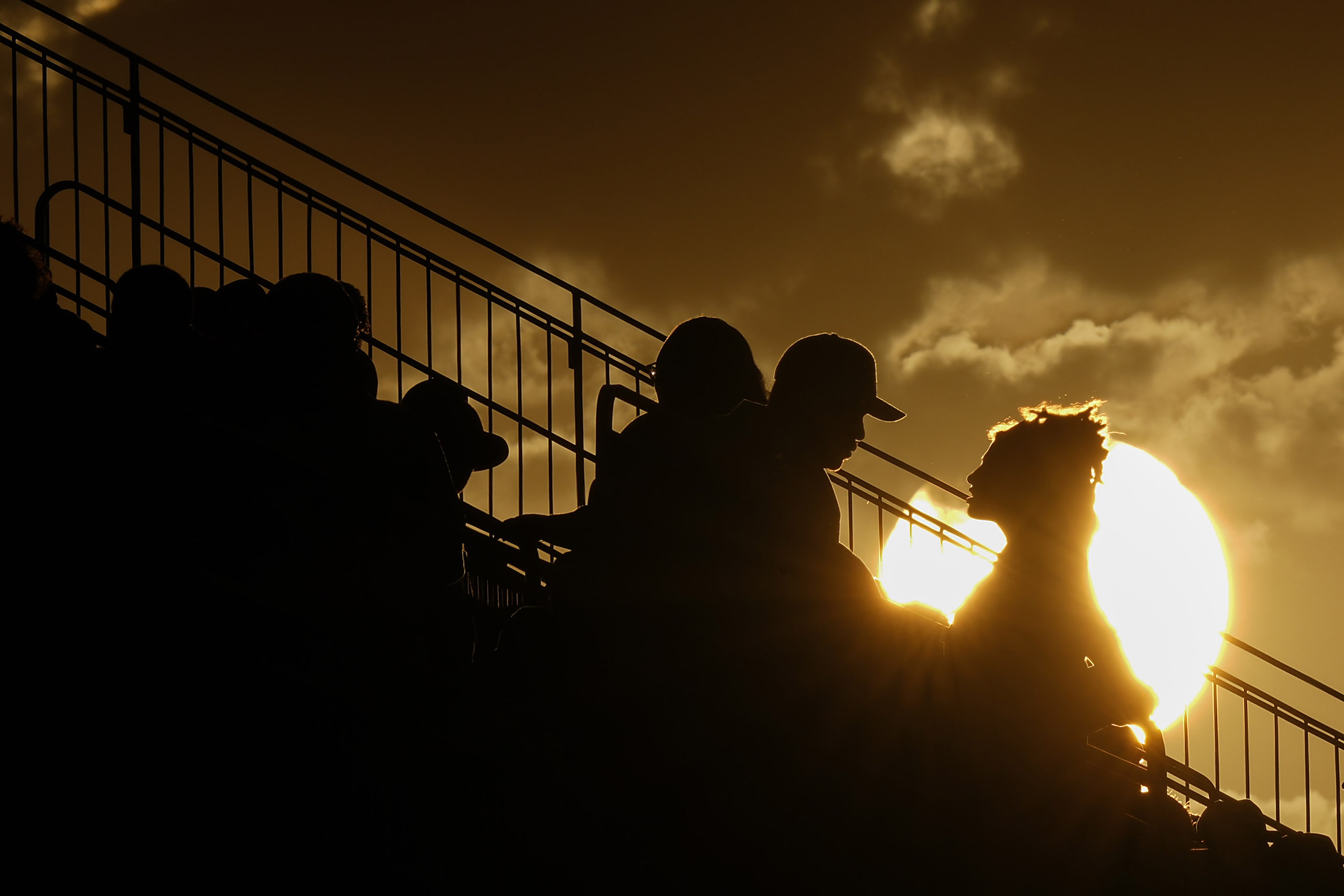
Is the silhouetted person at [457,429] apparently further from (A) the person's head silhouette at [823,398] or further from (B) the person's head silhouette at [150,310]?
(A) the person's head silhouette at [823,398]

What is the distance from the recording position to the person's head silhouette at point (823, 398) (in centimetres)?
357

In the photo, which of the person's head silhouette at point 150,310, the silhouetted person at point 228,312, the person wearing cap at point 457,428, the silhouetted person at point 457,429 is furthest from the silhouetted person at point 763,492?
the silhouetted person at point 228,312

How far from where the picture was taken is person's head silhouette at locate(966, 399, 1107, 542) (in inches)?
134

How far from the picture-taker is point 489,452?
4363 mm

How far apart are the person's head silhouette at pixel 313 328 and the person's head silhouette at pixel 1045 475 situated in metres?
1.68

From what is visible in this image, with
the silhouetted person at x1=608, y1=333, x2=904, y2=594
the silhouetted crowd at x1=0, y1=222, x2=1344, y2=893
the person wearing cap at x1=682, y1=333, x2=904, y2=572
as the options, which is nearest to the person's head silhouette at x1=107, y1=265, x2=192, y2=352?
the silhouetted crowd at x1=0, y1=222, x2=1344, y2=893

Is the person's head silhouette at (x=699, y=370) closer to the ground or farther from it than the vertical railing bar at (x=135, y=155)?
closer to the ground

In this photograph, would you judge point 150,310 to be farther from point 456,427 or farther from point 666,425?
point 666,425

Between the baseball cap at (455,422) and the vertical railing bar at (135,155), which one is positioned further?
the vertical railing bar at (135,155)

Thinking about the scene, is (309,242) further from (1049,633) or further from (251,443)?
(1049,633)

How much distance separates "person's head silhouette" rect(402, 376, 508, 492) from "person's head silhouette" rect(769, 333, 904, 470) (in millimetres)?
1096

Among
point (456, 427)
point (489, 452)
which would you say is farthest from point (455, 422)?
point (489, 452)

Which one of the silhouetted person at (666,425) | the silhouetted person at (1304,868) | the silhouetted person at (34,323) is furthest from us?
the silhouetted person at (1304,868)

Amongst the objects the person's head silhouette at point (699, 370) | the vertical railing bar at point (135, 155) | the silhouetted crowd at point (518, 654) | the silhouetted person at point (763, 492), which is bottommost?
the silhouetted crowd at point (518, 654)
